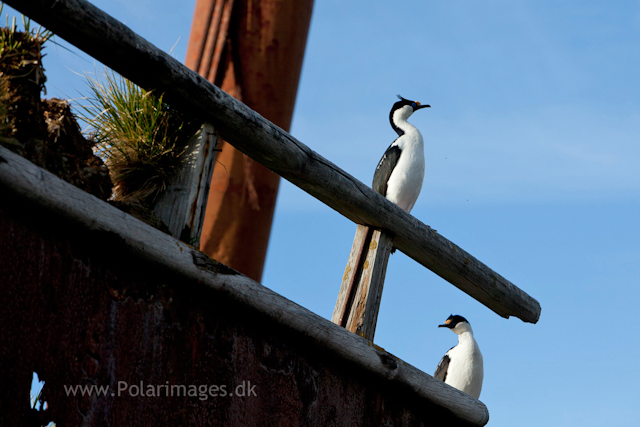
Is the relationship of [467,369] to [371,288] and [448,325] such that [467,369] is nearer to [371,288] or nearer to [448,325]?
[448,325]

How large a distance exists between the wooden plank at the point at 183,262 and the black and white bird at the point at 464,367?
2.23m

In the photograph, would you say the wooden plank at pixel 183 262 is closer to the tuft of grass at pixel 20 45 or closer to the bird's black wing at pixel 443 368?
the tuft of grass at pixel 20 45

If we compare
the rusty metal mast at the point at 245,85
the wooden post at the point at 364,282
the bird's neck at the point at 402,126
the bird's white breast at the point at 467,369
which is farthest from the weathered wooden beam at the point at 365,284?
the bird's neck at the point at 402,126

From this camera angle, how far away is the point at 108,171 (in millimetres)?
2707

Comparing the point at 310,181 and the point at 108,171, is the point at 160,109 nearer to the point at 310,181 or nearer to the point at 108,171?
the point at 108,171

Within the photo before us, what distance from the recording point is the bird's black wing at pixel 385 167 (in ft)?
18.5

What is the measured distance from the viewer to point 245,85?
5023 millimetres

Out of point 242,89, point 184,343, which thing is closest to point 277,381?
point 184,343

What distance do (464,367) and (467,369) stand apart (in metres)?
0.03

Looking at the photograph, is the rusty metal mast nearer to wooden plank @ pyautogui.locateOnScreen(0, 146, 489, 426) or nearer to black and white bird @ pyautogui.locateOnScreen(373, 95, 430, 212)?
black and white bird @ pyautogui.locateOnScreen(373, 95, 430, 212)

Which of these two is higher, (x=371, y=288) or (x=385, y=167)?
(x=385, y=167)

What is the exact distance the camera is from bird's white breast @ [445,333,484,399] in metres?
5.64

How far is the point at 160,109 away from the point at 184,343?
0.90m

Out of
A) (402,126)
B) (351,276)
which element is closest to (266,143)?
(351,276)
